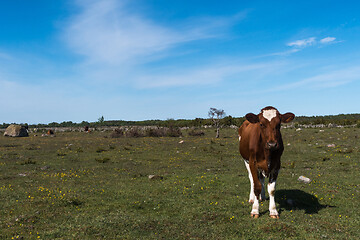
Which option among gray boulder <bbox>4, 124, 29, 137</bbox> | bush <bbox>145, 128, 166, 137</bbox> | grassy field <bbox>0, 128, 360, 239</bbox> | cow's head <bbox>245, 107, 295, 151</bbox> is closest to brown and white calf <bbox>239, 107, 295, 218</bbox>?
cow's head <bbox>245, 107, 295, 151</bbox>

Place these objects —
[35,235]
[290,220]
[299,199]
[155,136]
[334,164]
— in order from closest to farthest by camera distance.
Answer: [35,235] < [290,220] < [299,199] < [334,164] < [155,136]

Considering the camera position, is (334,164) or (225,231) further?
(334,164)

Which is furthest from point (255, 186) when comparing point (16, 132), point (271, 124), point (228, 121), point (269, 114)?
point (228, 121)

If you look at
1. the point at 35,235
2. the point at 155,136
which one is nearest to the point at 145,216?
the point at 35,235

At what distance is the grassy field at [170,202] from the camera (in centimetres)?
802

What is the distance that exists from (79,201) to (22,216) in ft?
7.53

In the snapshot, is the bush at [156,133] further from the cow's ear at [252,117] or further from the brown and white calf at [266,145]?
the cow's ear at [252,117]

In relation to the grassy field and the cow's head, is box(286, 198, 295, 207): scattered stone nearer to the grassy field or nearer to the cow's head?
the grassy field

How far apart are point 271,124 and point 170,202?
564 cm

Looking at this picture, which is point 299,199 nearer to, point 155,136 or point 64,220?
point 64,220

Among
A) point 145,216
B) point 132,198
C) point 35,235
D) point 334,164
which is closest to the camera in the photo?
point 35,235

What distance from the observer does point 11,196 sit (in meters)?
12.2

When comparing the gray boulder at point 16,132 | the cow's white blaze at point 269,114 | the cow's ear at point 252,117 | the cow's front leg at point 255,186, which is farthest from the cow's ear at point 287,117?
the gray boulder at point 16,132

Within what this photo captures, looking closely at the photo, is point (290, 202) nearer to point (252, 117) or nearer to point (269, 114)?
point (252, 117)
